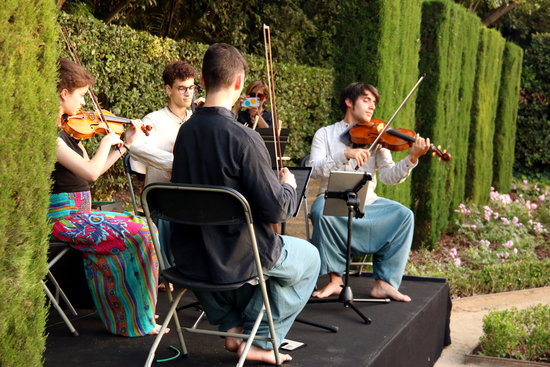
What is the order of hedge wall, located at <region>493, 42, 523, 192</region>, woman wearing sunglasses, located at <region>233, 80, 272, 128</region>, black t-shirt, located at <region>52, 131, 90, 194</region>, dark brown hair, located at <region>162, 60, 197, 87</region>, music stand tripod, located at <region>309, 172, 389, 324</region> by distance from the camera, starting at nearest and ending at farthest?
black t-shirt, located at <region>52, 131, 90, 194</region> → music stand tripod, located at <region>309, 172, 389, 324</region> → dark brown hair, located at <region>162, 60, 197, 87</region> → woman wearing sunglasses, located at <region>233, 80, 272, 128</region> → hedge wall, located at <region>493, 42, 523, 192</region>

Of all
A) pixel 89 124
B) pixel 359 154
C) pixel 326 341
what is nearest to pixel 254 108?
pixel 359 154

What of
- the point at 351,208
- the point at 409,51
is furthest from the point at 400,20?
the point at 351,208

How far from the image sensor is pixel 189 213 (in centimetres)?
278

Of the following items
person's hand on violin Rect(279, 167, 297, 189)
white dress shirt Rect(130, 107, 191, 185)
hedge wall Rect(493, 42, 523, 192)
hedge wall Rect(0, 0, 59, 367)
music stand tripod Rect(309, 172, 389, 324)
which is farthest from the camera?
hedge wall Rect(493, 42, 523, 192)

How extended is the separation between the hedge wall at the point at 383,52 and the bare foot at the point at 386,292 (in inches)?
98.1

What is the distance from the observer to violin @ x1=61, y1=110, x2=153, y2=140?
365cm

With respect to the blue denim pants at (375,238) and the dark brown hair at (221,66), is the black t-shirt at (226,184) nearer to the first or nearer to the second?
the dark brown hair at (221,66)

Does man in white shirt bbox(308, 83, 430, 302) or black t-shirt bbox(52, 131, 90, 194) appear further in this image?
man in white shirt bbox(308, 83, 430, 302)

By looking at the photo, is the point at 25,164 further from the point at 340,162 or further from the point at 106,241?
the point at 340,162

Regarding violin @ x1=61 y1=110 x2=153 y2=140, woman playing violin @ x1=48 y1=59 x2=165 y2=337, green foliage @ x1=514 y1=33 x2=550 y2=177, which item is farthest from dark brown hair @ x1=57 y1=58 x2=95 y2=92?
green foliage @ x1=514 y1=33 x2=550 y2=177

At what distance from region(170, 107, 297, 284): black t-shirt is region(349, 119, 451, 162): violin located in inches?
83.6

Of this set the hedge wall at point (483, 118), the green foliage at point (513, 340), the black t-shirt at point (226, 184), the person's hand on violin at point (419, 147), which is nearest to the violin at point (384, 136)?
the person's hand on violin at point (419, 147)

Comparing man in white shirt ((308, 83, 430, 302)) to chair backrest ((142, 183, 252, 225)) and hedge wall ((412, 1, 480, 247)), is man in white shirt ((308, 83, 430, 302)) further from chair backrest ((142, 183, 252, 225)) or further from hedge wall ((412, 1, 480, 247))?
hedge wall ((412, 1, 480, 247))

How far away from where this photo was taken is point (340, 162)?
16.0 feet
